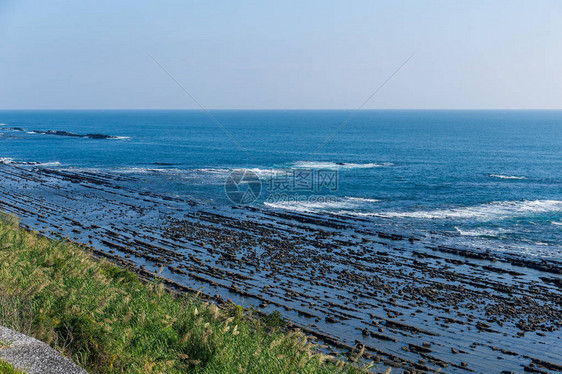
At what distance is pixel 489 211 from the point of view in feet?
178

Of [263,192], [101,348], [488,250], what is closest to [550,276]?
[488,250]

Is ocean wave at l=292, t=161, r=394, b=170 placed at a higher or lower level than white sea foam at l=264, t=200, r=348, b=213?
higher

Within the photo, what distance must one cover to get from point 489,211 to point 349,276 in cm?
2892

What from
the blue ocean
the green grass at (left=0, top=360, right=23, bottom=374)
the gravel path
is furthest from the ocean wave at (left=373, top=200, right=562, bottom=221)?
the green grass at (left=0, top=360, right=23, bottom=374)

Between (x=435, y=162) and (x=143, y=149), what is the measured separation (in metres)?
75.8

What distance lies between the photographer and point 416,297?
30328mm

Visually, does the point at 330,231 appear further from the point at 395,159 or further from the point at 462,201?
the point at 395,159

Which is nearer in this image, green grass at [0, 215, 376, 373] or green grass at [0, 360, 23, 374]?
green grass at [0, 360, 23, 374]

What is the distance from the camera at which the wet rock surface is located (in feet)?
80.6

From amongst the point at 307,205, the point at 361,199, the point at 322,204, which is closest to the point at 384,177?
the point at 361,199

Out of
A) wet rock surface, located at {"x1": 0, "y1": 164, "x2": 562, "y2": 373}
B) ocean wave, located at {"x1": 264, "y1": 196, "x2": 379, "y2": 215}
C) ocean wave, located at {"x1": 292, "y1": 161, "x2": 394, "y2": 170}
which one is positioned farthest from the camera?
ocean wave, located at {"x1": 292, "y1": 161, "x2": 394, "y2": 170}

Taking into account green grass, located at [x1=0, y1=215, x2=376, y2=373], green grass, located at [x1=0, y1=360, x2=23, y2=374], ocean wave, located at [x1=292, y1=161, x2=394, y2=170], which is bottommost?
ocean wave, located at [x1=292, y1=161, x2=394, y2=170]

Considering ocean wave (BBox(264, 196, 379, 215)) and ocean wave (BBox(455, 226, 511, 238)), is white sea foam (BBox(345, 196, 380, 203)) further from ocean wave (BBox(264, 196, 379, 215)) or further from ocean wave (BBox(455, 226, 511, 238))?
ocean wave (BBox(455, 226, 511, 238))

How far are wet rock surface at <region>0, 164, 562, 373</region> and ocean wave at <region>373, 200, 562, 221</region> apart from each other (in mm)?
8093
